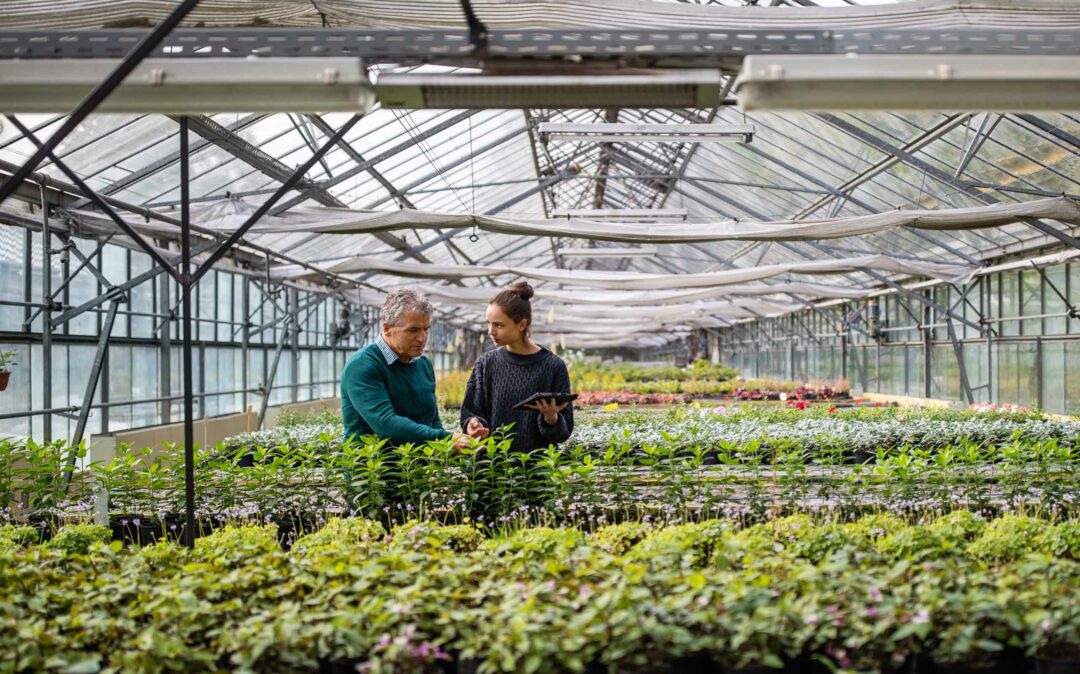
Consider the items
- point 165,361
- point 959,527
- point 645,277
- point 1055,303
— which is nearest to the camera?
point 959,527

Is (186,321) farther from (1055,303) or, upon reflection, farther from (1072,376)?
(1055,303)

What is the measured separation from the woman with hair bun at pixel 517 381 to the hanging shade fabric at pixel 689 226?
2614 mm

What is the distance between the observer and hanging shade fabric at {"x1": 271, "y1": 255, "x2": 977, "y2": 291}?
830cm

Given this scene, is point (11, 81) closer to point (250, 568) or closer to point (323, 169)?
point (250, 568)

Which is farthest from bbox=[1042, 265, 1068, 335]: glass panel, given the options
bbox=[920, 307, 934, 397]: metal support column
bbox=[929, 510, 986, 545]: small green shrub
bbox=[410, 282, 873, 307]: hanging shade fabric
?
bbox=[929, 510, 986, 545]: small green shrub

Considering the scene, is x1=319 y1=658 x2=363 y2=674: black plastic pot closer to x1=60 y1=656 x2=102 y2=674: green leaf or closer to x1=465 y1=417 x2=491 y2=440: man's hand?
x1=60 y1=656 x2=102 y2=674: green leaf

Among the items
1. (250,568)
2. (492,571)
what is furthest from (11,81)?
(492,571)

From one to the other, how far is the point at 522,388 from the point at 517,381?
0.11 ft

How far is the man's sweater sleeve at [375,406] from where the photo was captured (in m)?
3.06

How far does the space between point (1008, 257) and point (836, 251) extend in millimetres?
2474

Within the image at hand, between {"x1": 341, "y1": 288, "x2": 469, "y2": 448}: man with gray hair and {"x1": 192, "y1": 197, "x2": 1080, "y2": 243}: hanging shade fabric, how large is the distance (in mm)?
2698

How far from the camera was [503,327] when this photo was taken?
10.6 ft

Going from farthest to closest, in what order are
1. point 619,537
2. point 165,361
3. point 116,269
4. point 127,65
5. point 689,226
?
point 165,361, point 116,269, point 689,226, point 619,537, point 127,65

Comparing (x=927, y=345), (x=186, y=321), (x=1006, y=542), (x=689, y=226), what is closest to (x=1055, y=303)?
(x=927, y=345)
